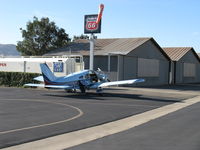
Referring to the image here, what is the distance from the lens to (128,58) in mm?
38188

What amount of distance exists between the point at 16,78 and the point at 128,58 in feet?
40.4

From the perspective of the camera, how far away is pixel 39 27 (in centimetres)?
6066

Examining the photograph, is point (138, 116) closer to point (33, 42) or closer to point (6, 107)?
point (6, 107)

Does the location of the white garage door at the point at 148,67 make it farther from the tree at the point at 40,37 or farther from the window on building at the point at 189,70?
the tree at the point at 40,37

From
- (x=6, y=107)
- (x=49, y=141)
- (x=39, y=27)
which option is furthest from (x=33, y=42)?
(x=49, y=141)

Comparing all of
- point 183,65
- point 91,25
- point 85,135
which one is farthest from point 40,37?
point 85,135

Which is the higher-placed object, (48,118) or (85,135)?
(48,118)

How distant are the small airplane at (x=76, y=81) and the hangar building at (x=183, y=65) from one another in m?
24.7

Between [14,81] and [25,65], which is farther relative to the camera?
[25,65]

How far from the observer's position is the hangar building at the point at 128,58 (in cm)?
3700

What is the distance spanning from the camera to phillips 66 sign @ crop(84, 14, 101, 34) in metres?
33.4

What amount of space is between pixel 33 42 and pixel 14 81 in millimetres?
29569

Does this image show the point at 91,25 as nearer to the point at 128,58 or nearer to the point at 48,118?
the point at 128,58

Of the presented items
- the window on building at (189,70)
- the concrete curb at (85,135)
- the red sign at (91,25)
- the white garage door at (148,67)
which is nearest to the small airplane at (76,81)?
the red sign at (91,25)
